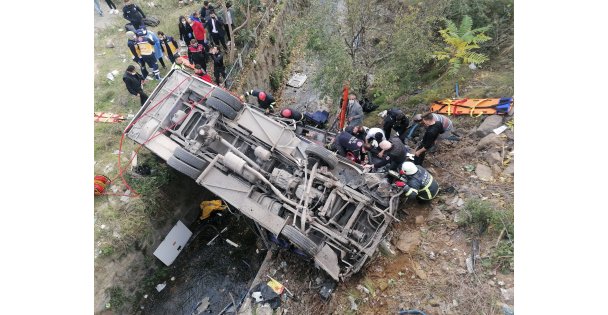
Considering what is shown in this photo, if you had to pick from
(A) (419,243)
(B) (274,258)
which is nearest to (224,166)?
(B) (274,258)

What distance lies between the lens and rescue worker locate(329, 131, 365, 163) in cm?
684

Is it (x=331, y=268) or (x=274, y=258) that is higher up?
(x=331, y=268)

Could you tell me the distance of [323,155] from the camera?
6004mm

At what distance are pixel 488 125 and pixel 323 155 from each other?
145 inches

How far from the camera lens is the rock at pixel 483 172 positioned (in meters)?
6.45

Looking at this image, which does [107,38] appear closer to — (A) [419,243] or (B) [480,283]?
(A) [419,243]

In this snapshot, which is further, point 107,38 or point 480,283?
point 107,38

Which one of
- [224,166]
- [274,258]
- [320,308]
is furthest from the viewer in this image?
[274,258]

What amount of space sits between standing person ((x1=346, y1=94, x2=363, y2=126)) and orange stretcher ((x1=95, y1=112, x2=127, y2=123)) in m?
5.37

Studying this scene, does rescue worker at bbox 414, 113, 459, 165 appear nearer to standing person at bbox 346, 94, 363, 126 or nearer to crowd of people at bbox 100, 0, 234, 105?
standing person at bbox 346, 94, 363, 126

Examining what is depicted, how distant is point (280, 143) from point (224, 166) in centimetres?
109

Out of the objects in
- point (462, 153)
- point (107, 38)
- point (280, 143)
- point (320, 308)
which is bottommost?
point (320, 308)

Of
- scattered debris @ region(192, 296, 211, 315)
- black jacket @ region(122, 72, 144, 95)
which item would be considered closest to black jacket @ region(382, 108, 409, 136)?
scattered debris @ region(192, 296, 211, 315)

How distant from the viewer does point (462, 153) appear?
7.10m
